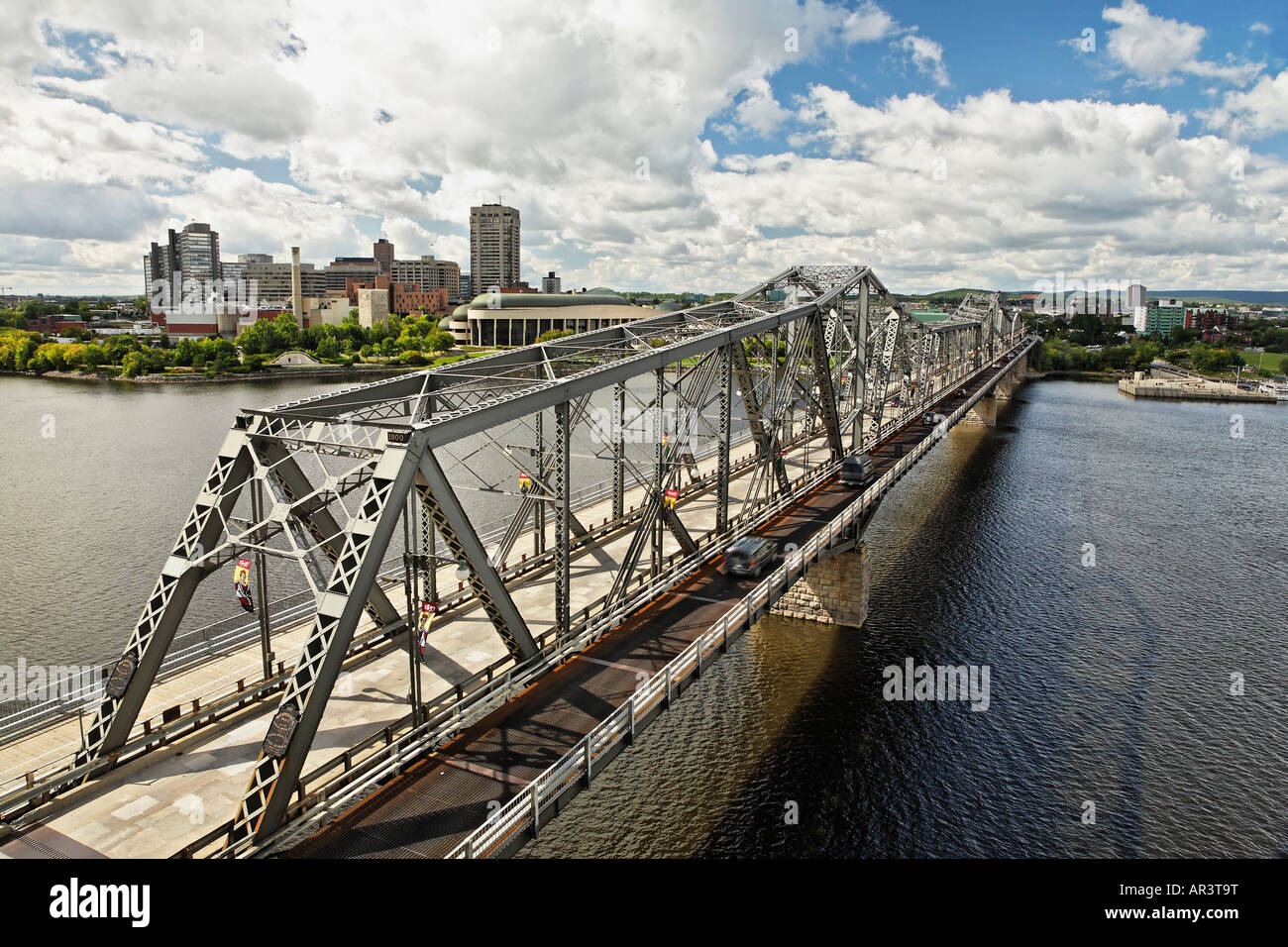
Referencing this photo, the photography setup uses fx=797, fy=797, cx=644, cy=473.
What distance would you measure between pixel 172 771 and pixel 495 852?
30.8ft

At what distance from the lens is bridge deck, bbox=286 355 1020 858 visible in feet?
56.3

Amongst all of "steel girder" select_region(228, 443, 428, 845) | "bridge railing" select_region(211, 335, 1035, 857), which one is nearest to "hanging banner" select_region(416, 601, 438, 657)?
"bridge railing" select_region(211, 335, 1035, 857)

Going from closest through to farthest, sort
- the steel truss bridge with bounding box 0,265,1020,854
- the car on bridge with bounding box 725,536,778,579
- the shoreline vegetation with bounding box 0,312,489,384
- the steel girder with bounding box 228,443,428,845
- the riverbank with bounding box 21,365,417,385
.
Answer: the steel girder with bounding box 228,443,428,845 → the steel truss bridge with bounding box 0,265,1020,854 → the car on bridge with bounding box 725,536,778,579 → the riverbank with bounding box 21,365,417,385 → the shoreline vegetation with bounding box 0,312,489,384

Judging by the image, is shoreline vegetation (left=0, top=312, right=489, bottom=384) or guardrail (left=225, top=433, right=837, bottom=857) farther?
shoreline vegetation (left=0, top=312, right=489, bottom=384)

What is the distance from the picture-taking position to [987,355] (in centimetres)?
16438

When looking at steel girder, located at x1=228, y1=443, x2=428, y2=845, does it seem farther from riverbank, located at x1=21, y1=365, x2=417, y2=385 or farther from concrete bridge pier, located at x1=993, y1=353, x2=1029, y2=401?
concrete bridge pier, located at x1=993, y1=353, x2=1029, y2=401

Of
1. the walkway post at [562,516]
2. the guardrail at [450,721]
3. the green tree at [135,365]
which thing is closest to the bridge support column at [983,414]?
the guardrail at [450,721]

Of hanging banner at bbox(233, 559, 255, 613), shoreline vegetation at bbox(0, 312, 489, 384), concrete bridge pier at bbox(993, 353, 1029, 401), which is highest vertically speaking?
shoreline vegetation at bbox(0, 312, 489, 384)

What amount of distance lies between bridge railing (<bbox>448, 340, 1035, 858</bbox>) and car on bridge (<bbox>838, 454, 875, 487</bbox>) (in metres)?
17.6

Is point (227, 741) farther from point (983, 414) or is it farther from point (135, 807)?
point (983, 414)

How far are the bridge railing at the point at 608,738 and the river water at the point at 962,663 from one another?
651cm
